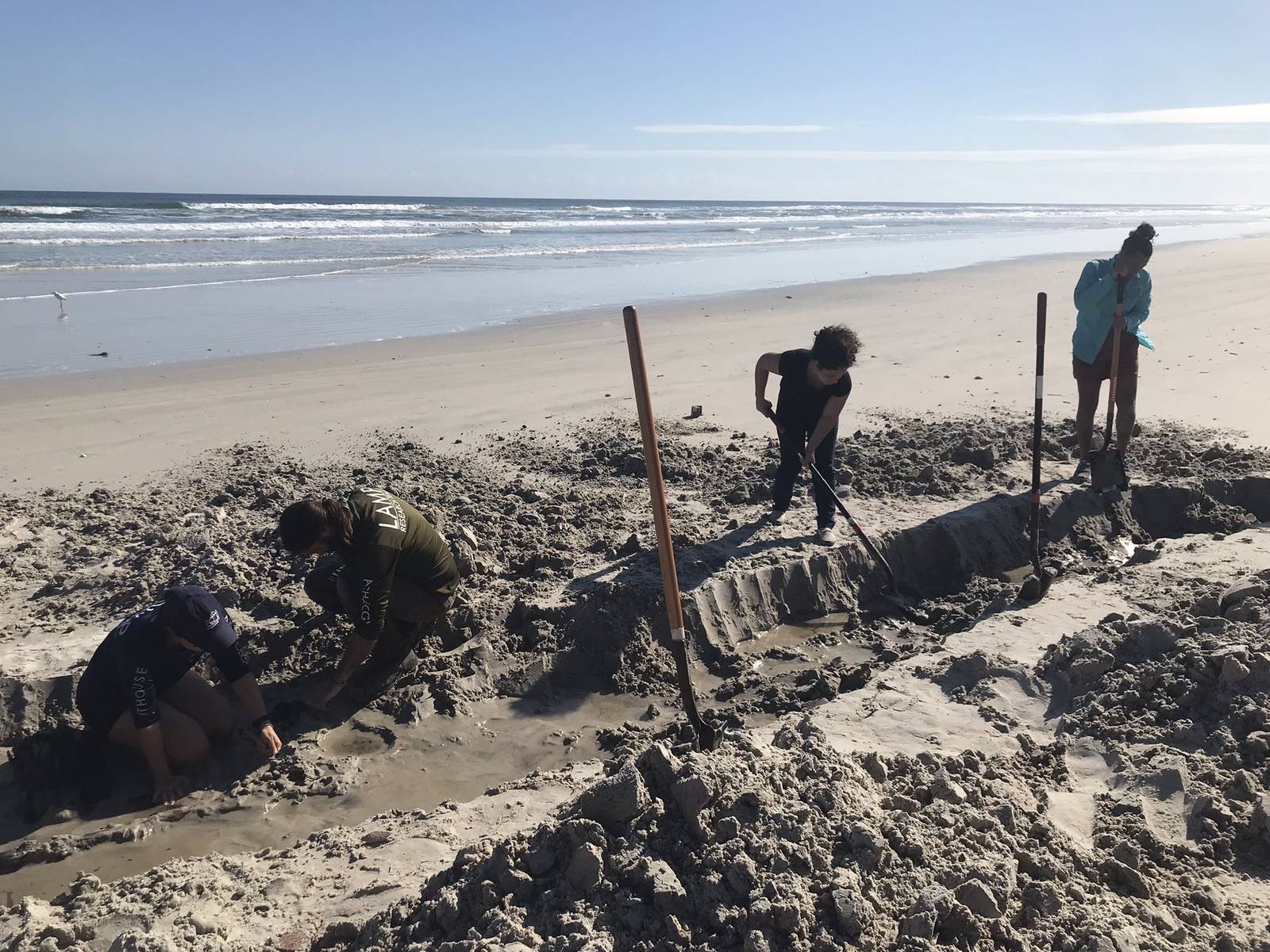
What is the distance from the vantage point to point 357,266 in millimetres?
19344

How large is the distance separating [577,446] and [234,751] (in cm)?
370

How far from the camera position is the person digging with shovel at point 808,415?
5.13 meters

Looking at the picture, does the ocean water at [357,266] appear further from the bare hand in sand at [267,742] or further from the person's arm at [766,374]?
the bare hand in sand at [267,742]

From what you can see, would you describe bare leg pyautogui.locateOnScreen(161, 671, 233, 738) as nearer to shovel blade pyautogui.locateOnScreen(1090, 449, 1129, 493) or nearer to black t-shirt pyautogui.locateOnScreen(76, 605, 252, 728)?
black t-shirt pyautogui.locateOnScreen(76, 605, 252, 728)

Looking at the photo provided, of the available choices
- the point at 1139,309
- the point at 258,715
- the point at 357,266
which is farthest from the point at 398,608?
the point at 357,266

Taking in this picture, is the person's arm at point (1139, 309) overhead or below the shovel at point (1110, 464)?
overhead

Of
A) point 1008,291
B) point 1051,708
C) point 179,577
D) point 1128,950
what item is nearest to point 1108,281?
point 1051,708

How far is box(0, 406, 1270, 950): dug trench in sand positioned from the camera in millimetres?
2605

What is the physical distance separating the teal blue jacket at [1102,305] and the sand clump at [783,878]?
4.14m

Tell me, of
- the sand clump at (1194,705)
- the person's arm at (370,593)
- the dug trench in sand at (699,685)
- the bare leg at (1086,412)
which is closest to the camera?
the dug trench in sand at (699,685)

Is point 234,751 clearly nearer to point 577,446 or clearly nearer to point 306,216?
point 577,446

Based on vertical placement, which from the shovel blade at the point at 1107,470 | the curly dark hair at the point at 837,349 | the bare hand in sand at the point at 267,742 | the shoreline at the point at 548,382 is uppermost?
the curly dark hair at the point at 837,349

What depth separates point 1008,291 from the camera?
15.6 m

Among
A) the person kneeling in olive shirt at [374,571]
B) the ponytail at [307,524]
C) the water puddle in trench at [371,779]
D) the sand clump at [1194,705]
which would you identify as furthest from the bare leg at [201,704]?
the sand clump at [1194,705]
